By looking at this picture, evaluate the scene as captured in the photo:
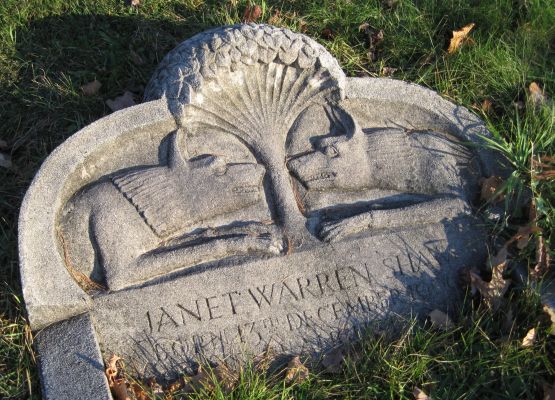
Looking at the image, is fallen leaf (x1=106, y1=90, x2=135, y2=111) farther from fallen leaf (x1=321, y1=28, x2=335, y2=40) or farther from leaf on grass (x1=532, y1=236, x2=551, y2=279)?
leaf on grass (x1=532, y1=236, x2=551, y2=279)

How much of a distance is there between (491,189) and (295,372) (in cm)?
148

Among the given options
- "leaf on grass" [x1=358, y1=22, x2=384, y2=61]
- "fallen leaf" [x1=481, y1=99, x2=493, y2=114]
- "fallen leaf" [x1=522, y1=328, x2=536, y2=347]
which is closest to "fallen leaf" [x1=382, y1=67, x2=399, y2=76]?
"leaf on grass" [x1=358, y1=22, x2=384, y2=61]

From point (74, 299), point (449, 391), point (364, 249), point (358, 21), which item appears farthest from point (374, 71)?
point (74, 299)

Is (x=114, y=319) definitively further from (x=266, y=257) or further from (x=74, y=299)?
(x=266, y=257)

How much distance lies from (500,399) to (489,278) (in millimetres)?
630

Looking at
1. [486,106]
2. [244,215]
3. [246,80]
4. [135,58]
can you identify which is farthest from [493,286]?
[135,58]

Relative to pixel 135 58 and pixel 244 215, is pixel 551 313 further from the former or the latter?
pixel 135 58

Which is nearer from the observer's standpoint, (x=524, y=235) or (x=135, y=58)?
(x=524, y=235)

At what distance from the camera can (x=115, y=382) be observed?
3.15 metres

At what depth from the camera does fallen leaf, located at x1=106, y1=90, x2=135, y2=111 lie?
4.35 metres

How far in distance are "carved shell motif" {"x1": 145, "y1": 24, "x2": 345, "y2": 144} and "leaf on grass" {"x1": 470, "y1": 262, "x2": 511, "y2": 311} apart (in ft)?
4.15

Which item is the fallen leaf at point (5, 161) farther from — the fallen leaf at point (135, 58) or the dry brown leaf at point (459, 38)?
the dry brown leaf at point (459, 38)

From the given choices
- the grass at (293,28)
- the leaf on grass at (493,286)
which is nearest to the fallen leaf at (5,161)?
the grass at (293,28)

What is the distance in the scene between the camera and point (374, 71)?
469cm
